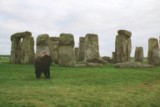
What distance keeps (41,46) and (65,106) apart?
17.3 m

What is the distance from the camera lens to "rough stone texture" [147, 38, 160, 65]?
3275 centimetres

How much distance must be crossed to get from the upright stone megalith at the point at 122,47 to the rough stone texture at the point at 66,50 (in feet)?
26.5

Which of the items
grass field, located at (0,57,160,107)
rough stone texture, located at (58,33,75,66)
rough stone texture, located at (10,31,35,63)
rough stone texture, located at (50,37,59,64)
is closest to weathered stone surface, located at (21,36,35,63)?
rough stone texture, located at (10,31,35,63)

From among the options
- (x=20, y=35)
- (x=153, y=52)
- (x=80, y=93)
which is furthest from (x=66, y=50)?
(x=80, y=93)

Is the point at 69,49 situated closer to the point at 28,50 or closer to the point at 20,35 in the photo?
the point at 28,50

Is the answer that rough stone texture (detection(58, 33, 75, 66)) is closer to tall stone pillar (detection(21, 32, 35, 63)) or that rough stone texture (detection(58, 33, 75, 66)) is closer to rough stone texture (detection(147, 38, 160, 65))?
tall stone pillar (detection(21, 32, 35, 63))

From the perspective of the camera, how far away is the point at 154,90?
1658 cm

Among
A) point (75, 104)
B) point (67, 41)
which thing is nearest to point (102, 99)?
point (75, 104)

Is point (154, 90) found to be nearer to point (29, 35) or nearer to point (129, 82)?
point (129, 82)

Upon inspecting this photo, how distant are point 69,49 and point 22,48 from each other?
653 centimetres

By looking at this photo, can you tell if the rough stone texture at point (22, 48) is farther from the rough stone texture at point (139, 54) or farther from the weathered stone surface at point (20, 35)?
the rough stone texture at point (139, 54)

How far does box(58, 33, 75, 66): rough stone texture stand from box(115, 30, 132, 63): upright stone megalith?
8.08 metres

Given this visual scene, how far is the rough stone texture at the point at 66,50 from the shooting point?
2888 centimetres

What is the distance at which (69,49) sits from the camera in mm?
28984
